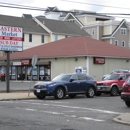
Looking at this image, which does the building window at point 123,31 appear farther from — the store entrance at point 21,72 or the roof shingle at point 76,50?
the store entrance at point 21,72

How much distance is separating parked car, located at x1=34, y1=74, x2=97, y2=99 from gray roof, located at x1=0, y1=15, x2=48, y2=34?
151 ft

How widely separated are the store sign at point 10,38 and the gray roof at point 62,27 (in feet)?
146

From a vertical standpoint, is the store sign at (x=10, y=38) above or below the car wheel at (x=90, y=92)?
above

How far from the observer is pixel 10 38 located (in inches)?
1107

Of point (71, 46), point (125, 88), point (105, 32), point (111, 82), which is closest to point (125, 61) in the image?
point (71, 46)

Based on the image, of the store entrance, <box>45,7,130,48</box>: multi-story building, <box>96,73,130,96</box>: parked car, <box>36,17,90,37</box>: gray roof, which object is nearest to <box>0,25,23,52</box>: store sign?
<box>96,73,130,96</box>: parked car

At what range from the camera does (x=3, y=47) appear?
27.9 metres

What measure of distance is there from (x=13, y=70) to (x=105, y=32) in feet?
122

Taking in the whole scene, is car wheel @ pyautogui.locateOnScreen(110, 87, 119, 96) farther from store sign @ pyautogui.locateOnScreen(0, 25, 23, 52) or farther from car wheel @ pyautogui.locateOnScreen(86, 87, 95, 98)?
store sign @ pyautogui.locateOnScreen(0, 25, 23, 52)

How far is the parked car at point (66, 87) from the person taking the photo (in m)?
22.2

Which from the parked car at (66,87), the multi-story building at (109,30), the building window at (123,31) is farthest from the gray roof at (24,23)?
the parked car at (66,87)

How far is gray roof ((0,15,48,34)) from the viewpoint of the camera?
69438mm

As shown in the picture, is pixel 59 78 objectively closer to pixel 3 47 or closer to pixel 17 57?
pixel 3 47

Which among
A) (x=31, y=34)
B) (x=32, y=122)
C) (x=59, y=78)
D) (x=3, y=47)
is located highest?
(x=31, y=34)
